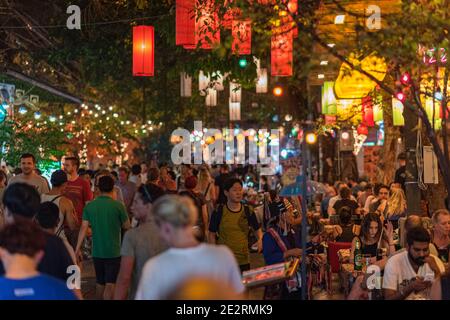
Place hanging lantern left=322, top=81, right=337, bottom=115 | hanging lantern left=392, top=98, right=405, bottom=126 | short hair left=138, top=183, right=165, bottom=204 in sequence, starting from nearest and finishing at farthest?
short hair left=138, top=183, right=165, bottom=204, hanging lantern left=392, top=98, right=405, bottom=126, hanging lantern left=322, top=81, right=337, bottom=115

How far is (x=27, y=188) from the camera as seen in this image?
7.88 metres

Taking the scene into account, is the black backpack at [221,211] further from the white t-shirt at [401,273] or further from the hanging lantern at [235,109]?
the hanging lantern at [235,109]

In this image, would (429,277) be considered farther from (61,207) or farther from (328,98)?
(328,98)

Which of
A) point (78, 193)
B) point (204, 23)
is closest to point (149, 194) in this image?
point (78, 193)

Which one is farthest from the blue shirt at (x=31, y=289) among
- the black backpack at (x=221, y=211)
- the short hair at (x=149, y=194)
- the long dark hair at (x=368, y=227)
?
the long dark hair at (x=368, y=227)

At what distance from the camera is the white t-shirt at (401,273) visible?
897 centimetres

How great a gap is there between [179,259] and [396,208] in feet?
39.5

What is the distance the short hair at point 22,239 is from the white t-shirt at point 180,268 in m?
0.76

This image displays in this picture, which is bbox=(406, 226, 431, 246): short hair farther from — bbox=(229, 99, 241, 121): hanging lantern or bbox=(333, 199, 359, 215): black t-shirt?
bbox=(229, 99, 241, 121): hanging lantern

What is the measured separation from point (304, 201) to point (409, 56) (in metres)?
1.82

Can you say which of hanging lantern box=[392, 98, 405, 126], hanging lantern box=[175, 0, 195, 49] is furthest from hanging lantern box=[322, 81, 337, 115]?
hanging lantern box=[175, 0, 195, 49]

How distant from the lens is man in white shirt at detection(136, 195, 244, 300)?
19.5ft

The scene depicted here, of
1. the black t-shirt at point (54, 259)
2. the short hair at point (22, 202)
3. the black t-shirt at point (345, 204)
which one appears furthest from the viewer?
the black t-shirt at point (345, 204)

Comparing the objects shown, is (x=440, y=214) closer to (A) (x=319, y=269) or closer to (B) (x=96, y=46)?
(A) (x=319, y=269)
